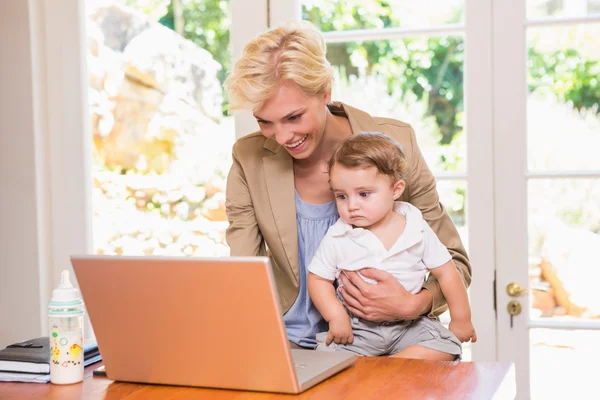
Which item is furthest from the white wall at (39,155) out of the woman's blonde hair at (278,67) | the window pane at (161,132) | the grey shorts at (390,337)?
the grey shorts at (390,337)

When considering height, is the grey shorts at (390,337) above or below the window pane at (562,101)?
below

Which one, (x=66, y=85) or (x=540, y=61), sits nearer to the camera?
(x=540, y=61)

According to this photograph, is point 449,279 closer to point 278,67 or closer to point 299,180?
point 299,180

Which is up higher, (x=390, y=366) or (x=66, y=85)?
(x=66, y=85)

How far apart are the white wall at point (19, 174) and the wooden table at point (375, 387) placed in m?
1.58

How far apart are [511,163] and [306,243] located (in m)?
0.82

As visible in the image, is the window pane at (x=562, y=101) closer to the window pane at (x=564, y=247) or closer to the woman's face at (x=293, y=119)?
the window pane at (x=564, y=247)

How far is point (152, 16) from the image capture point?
460 cm

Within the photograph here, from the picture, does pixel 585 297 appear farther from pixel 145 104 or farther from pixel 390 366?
pixel 145 104

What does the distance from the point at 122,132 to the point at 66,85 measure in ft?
5.29

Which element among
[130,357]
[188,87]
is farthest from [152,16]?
[130,357]

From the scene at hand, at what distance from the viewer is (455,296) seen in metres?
2.03

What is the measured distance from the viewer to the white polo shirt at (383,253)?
1.96 m

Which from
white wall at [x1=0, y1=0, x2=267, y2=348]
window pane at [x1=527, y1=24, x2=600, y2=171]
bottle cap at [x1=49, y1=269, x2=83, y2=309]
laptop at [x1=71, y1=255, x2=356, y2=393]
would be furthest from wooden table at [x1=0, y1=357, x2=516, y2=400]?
white wall at [x1=0, y1=0, x2=267, y2=348]
